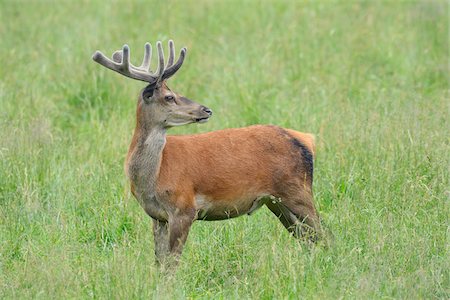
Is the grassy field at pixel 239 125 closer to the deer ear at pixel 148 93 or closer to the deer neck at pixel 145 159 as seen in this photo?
the deer neck at pixel 145 159

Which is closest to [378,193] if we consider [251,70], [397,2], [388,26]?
[251,70]

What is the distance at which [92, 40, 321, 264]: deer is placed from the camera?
639cm

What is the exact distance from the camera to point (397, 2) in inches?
498

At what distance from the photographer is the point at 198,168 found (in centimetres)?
655

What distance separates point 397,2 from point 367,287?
24.9 ft

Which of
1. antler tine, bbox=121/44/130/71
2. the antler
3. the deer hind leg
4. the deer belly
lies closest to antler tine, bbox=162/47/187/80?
the antler

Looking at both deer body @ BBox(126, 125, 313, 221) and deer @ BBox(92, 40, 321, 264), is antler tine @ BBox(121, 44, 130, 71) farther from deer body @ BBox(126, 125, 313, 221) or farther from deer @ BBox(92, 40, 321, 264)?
deer body @ BBox(126, 125, 313, 221)

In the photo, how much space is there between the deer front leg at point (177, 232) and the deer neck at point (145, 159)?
9.1 inches

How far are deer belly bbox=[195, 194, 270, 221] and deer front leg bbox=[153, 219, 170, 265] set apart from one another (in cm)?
24

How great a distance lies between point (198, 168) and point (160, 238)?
1.63ft

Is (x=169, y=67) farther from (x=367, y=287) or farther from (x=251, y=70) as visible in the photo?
(x=251, y=70)

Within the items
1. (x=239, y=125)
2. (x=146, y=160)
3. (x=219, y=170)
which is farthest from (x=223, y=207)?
(x=239, y=125)

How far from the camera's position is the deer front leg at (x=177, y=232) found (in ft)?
20.5

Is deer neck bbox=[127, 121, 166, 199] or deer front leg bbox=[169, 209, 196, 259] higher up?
deer neck bbox=[127, 121, 166, 199]
